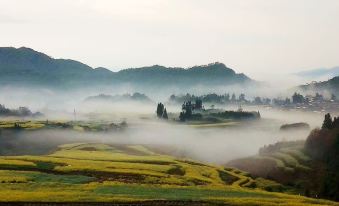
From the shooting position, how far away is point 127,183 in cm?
9000

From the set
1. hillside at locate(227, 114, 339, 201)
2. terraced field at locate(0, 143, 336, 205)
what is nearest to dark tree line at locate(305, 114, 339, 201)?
hillside at locate(227, 114, 339, 201)

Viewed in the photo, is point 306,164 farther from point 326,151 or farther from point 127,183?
point 127,183

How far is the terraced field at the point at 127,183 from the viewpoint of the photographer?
2835 inches

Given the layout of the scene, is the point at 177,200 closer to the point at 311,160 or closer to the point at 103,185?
the point at 103,185

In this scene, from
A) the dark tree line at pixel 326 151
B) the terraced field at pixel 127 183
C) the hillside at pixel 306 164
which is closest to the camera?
the terraced field at pixel 127 183

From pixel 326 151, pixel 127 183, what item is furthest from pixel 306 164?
pixel 127 183

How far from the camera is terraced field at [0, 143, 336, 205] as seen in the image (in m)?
72.0

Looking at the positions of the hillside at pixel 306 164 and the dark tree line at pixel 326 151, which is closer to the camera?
the hillside at pixel 306 164

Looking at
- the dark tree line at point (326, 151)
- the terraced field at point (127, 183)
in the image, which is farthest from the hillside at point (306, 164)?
the terraced field at point (127, 183)

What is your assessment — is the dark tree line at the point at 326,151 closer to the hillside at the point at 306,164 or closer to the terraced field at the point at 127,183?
the hillside at the point at 306,164

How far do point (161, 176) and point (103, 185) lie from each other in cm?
2442

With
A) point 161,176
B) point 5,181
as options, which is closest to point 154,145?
point 161,176

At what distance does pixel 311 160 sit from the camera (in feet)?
508

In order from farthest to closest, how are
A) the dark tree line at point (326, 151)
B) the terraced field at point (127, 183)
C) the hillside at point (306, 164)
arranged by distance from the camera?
the dark tree line at point (326, 151)
the hillside at point (306, 164)
the terraced field at point (127, 183)
